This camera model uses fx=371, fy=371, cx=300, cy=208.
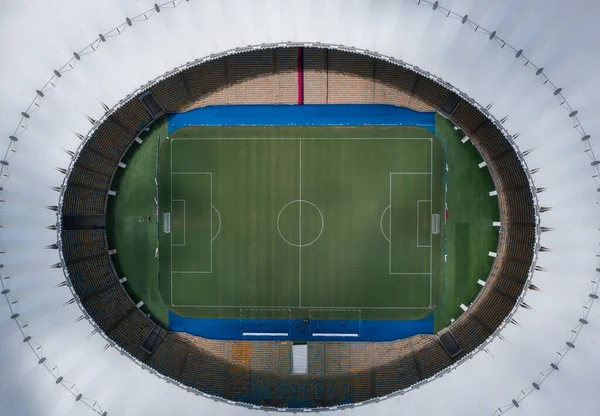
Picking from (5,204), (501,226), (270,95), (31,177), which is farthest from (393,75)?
(5,204)

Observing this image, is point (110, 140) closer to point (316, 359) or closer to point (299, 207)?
point (299, 207)

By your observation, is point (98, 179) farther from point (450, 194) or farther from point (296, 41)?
point (450, 194)

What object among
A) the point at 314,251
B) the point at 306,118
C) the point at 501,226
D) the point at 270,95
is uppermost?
the point at 270,95

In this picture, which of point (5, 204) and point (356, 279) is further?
point (356, 279)

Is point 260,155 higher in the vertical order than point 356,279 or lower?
higher

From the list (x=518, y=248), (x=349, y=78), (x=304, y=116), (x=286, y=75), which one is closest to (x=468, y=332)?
(x=518, y=248)

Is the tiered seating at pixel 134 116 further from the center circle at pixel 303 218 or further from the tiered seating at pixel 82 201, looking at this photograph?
the center circle at pixel 303 218

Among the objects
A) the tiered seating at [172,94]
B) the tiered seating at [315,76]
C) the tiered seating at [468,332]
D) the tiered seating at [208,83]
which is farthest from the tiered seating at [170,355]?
the tiered seating at [315,76]

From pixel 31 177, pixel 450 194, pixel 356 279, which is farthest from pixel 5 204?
pixel 450 194
